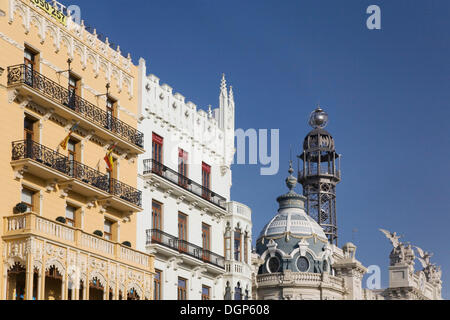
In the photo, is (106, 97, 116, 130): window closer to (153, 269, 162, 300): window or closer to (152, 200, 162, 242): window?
(152, 200, 162, 242): window

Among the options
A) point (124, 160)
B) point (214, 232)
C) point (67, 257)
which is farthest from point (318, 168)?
point (67, 257)

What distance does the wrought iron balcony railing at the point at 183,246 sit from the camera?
52.3 m

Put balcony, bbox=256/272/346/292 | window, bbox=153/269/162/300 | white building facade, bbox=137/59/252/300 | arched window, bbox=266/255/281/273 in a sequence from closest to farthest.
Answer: window, bbox=153/269/162/300 < white building facade, bbox=137/59/252/300 < balcony, bbox=256/272/346/292 < arched window, bbox=266/255/281/273

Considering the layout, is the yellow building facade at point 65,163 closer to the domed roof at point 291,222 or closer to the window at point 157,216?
the window at point 157,216

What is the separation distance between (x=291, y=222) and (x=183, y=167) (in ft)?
113

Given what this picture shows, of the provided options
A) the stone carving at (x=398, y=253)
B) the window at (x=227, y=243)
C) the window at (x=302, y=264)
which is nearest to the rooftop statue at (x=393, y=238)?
the stone carving at (x=398, y=253)

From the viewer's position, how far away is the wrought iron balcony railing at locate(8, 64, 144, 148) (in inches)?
1702

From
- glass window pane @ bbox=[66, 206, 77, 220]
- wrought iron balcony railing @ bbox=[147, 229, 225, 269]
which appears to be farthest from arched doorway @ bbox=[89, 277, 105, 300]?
wrought iron balcony railing @ bbox=[147, 229, 225, 269]

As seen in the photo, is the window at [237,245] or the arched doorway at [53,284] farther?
the window at [237,245]

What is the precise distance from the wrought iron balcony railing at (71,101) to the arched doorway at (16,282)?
823cm

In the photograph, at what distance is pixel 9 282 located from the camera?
136 feet

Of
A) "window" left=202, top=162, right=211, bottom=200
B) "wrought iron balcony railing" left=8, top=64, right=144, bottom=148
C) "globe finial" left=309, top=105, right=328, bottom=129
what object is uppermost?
"globe finial" left=309, top=105, right=328, bottom=129

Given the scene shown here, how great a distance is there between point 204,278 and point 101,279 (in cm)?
1345

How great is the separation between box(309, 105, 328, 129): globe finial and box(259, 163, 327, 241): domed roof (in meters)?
34.5
